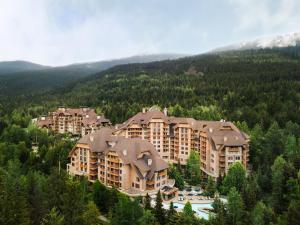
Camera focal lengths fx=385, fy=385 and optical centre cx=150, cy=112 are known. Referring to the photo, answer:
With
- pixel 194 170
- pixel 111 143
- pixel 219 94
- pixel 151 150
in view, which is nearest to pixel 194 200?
pixel 194 170

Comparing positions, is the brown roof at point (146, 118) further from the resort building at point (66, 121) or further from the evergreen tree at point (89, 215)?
the evergreen tree at point (89, 215)

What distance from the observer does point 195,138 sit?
81.9 metres

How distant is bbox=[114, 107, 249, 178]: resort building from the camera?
237ft

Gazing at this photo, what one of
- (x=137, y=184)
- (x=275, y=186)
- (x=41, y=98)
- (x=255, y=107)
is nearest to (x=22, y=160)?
(x=137, y=184)

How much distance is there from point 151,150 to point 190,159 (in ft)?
31.1

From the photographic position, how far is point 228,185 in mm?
61781

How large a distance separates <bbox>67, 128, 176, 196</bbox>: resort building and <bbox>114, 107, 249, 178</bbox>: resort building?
13.1 metres

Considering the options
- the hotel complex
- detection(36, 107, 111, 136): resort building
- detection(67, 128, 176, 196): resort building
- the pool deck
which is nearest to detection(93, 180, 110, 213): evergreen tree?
detection(67, 128, 176, 196): resort building

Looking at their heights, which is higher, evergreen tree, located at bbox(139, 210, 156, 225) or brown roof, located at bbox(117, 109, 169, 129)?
brown roof, located at bbox(117, 109, 169, 129)

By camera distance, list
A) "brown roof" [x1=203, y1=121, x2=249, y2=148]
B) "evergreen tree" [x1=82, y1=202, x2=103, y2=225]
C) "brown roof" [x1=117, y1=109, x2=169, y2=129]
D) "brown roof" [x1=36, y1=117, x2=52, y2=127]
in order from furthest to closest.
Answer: "brown roof" [x1=36, y1=117, x2=52, y2=127] → "brown roof" [x1=117, y1=109, x2=169, y2=129] → "brown roof" [x1=203, y1=121, x2=249, y2=148] → "evergreen tree" [x1=82, y1=202, x2=103, y2=225]

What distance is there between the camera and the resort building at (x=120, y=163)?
62000 millimetres

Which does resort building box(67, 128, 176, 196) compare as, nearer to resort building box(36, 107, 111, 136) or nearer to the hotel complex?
→ the hotel complex

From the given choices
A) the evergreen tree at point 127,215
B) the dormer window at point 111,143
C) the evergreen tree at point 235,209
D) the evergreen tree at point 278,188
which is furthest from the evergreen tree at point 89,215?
the dormer window at point 111,143

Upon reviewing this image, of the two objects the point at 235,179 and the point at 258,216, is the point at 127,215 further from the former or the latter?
the point at 235,179
